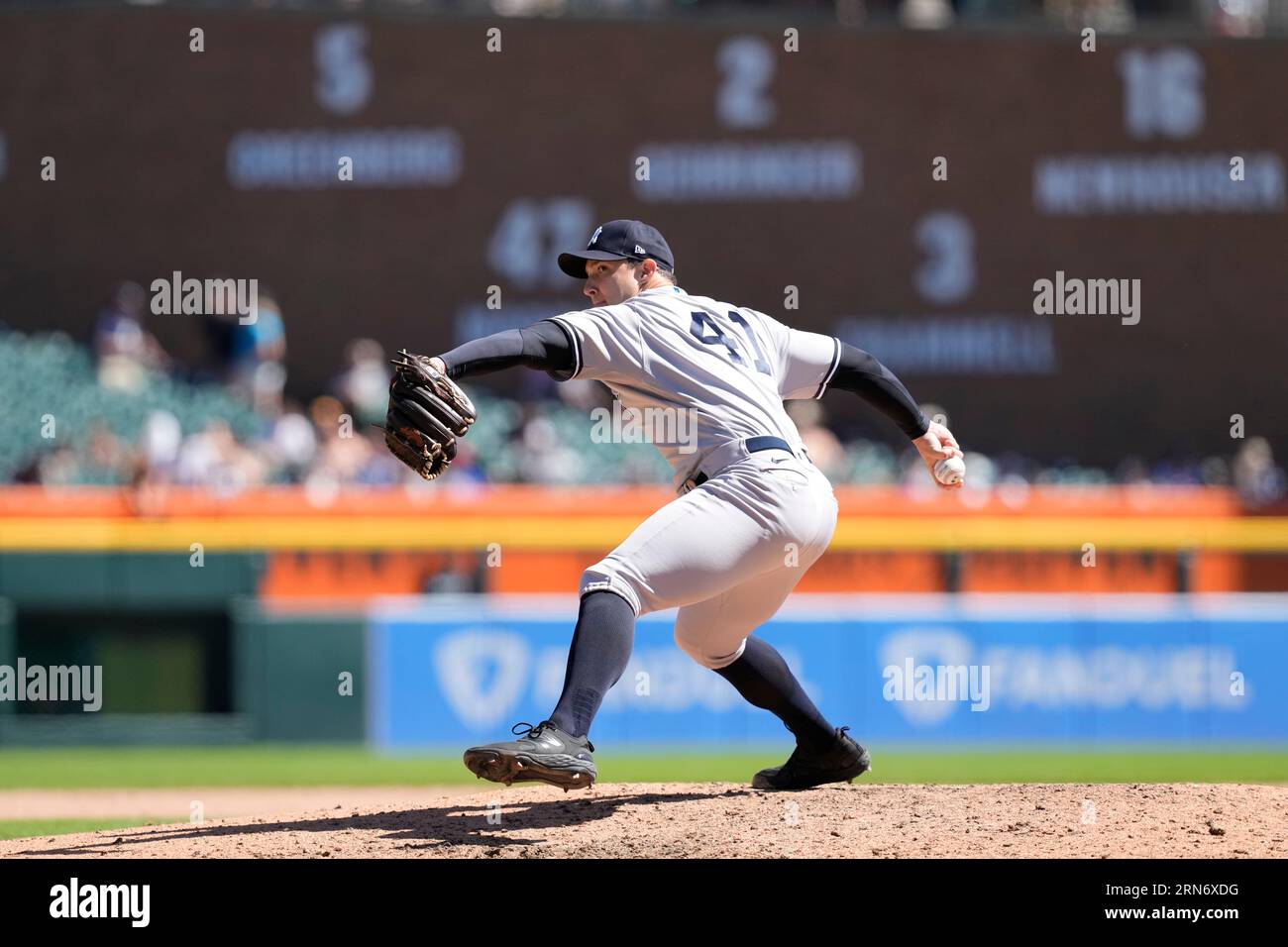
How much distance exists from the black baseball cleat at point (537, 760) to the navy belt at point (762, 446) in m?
0.87

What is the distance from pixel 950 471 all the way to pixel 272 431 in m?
8.09

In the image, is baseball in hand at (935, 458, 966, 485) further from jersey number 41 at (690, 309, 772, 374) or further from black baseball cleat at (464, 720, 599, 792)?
black baseball cleat at (464, 720, 599, 792)

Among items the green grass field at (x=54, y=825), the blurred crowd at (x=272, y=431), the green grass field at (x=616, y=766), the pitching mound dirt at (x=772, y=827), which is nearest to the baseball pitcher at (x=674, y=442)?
the pitching mound dirt at (x=772, y=827)

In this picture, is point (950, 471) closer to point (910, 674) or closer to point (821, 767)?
point (821, 767)

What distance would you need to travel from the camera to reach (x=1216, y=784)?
19.4ft

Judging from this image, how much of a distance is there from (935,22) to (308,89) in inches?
203

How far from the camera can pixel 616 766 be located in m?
9.45

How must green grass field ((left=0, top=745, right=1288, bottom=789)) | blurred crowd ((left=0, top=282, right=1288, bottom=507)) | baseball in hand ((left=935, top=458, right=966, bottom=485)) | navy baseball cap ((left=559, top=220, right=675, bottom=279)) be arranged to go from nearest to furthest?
navy baseball cap ((left=559, top=220, right=675, bottom=279)), baseball in hand ((left=935, top=458, right=966, bottom=485)), green grass field ((left=0, top=745, right=1288, bottom=789)), blurred crowd ((left=0, top=282, right=1288, bottom=507))

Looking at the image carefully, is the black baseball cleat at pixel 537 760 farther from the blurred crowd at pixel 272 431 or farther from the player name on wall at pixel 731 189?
the player name on wall at pixel 731 189

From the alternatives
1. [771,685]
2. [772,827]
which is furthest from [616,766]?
[772,827]

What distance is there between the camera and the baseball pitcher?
464 centimetres

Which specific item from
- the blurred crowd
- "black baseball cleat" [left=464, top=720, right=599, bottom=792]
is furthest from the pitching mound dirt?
the blurred crowd

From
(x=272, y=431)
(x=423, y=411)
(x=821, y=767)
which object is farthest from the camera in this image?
(x=272, y=431)
